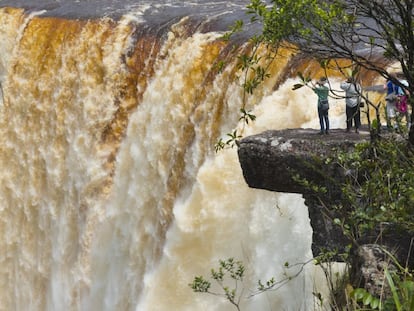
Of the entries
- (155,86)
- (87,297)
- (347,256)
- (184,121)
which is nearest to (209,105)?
(184,121)

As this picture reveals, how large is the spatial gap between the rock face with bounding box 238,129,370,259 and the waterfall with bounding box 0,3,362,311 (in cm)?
79

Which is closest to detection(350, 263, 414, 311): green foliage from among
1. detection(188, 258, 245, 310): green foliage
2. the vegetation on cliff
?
the vegetation on cliff

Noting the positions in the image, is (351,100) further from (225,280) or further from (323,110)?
(225,280)

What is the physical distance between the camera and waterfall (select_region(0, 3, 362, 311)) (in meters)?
10.1

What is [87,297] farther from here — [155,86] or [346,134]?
[346,134]

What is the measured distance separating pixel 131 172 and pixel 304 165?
250 inches

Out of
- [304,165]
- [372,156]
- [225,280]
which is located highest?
[372,156]

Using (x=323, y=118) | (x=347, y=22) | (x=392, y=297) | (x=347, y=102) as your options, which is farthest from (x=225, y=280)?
(x=392, y=297)

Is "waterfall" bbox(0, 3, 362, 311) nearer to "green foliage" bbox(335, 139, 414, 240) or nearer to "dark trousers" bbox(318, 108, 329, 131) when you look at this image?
"dark trousers" bbox(318, 108, 329, 131)

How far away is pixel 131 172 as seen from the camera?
13.3 meters

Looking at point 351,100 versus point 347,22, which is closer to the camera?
point 347,22

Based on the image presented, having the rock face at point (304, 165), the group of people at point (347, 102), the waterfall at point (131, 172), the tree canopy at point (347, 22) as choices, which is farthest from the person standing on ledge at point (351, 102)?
the waterfall at point (131, 172)

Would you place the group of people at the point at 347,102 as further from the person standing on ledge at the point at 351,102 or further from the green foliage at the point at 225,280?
the green foliage at the point at 225,280

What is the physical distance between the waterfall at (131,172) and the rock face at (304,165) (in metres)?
0.79
